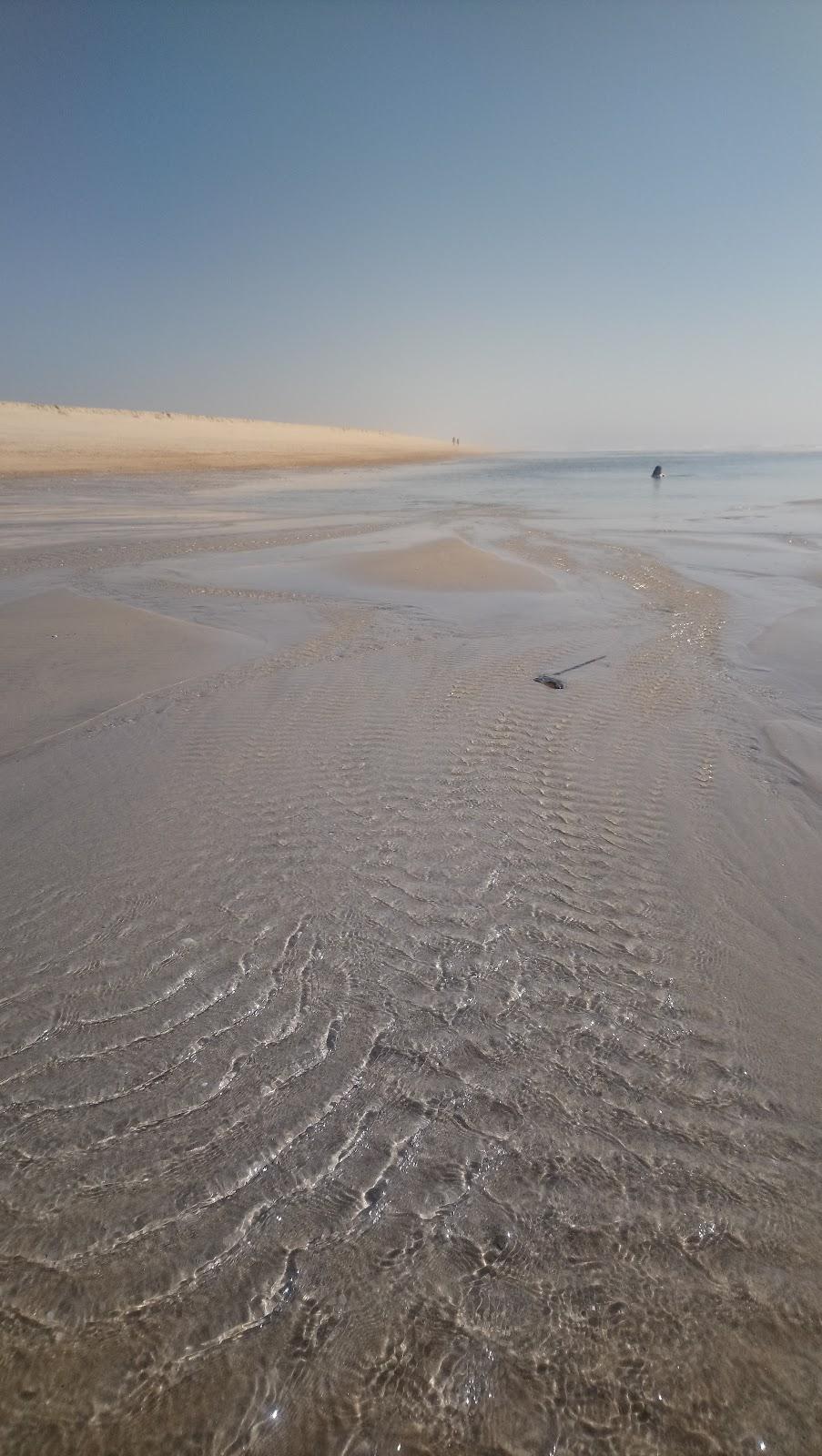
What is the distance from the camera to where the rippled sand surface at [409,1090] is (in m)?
1.44

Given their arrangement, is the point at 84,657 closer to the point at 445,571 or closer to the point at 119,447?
the point at 445,571

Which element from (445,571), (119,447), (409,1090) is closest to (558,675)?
(409,1090)

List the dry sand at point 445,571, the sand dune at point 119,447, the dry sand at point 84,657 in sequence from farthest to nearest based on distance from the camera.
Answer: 1. the sand dune at point 119,447
2. the dry sand at point 445,571
3. the dry sand at point 84,657

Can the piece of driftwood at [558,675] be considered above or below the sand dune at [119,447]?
below

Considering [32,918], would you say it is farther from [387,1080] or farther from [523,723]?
[523,723]

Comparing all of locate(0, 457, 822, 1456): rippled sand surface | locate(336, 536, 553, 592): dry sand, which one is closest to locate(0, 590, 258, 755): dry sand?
locate(0, 457, 822, 1456): rippled sand surface

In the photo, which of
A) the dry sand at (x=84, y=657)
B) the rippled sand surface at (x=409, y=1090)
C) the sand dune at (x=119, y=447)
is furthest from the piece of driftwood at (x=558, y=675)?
the sand dune at (x=119, y=447)

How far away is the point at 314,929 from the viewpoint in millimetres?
2730

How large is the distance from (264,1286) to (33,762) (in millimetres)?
3476

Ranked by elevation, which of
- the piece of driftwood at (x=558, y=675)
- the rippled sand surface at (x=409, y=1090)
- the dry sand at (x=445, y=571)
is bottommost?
the rippled sand surface at (x=409, y=1090)

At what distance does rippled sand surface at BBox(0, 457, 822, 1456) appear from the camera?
1442 millimetres

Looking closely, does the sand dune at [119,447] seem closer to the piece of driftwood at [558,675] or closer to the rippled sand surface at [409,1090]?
the piece of driftwood at [558,675]

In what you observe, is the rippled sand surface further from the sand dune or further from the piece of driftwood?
the sand dune

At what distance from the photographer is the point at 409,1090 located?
2.06 m
